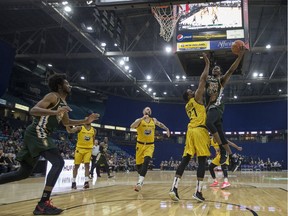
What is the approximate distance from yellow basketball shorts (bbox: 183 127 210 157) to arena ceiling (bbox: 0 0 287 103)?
8.03 ft

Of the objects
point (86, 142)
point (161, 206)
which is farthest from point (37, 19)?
point (161, 206)

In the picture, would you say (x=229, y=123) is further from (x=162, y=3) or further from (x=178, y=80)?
(x=162, y=3)

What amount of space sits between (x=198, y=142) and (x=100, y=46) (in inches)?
547

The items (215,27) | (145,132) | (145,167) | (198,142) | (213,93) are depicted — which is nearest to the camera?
(198,142)

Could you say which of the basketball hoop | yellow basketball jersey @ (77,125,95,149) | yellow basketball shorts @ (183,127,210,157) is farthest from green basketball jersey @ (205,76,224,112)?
yellow basketball jersey @ (77,125,95,149)

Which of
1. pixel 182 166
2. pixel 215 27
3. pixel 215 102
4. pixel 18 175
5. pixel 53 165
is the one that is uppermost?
pixel 215 27

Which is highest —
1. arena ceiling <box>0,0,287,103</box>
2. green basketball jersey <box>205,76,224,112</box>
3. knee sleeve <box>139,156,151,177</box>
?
arena ceiling <box>0,0,287,103</box>

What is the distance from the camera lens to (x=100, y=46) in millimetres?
18109

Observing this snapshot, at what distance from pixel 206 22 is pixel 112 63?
514 inches

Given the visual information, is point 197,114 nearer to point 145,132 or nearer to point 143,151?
point 145,132

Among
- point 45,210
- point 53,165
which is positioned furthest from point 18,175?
point 45,210

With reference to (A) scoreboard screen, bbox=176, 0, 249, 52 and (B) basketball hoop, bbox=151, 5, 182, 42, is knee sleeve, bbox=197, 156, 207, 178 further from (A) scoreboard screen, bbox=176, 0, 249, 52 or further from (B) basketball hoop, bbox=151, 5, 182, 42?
(B) basketball hoop, bbox=151, 5, 182, 42

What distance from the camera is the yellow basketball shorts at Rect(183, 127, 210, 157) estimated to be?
5328 millimetres

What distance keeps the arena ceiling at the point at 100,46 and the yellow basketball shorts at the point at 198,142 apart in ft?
8.03
